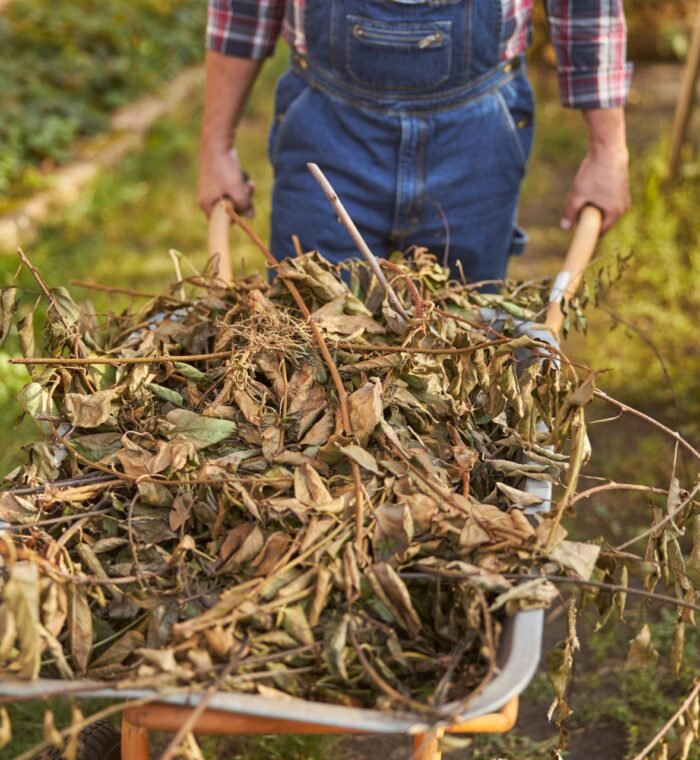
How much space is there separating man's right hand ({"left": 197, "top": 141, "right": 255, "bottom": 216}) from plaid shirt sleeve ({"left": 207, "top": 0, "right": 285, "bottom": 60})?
8.8 inches

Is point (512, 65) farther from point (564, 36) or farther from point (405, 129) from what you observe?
point (405, 129)

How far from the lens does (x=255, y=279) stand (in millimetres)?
1556

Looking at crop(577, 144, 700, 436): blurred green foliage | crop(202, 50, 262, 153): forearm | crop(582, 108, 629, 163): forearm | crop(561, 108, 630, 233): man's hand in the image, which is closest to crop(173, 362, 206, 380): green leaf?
crop(202, 50, 262, 153): forearm

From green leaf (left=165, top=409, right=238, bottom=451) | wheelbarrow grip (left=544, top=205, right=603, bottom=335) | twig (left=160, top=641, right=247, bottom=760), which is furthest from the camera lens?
wheelbarrow grip (left=544, top=205, right=603, bottom=335)

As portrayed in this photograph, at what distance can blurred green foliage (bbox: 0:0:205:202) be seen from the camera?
13.7 ft

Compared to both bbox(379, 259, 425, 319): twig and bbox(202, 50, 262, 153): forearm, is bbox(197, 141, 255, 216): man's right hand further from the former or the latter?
bbox(379, 259, 425, 319): twig

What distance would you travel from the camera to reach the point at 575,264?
5.84 feet

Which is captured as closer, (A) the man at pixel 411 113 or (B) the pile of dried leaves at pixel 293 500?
(B) the pile of dried leaves at pixel 293 500

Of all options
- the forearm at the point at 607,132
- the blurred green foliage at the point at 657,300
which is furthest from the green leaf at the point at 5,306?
the blurred green foliage at the point at 657,300

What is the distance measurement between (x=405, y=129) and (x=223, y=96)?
1.52 ft

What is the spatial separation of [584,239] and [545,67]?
360 centimetres

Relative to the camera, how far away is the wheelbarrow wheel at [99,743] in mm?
1435

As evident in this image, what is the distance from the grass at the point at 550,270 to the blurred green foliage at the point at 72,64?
276mm

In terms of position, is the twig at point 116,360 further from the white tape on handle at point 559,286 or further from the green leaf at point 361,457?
the white tape on handle at point 559,286
